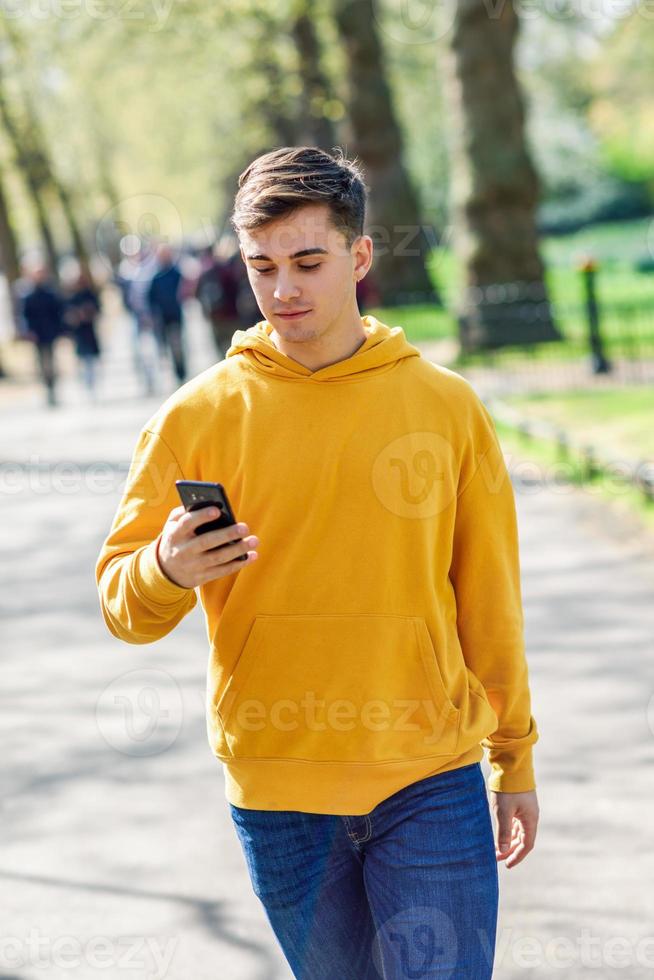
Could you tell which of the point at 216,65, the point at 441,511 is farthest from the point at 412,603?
the point at 216,65

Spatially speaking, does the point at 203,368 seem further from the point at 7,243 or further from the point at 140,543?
the point at 140,543

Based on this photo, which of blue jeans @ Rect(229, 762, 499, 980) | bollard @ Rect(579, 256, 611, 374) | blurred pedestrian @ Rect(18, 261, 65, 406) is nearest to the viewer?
blue jeans @ Rect(229, 762, 499, 980)

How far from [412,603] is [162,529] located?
0.46 metres

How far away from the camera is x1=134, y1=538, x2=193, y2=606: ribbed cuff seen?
7.95 ft

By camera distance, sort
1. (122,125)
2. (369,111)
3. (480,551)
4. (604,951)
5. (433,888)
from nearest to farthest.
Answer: (433,888), (480,551), (604,951), (369,111), (122,125)

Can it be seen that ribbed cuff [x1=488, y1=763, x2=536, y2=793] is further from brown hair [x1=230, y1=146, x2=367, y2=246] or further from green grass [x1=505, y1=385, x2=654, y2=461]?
green grass [x1=505, y1=385, x2=654, y2=461]

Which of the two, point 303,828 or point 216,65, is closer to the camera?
point 303,828

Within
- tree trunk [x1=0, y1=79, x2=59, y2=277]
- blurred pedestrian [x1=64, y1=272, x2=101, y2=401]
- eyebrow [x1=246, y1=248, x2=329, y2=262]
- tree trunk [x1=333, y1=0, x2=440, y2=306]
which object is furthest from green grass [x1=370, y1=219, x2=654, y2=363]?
eyebrow [x1=246, y1=248, x2=329, y2=262]

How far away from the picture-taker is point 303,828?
2.59 meters

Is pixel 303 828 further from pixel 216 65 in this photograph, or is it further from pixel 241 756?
pixel 216 65

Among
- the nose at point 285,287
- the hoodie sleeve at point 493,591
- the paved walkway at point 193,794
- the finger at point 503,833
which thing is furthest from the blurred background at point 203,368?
the nose at point 285,287

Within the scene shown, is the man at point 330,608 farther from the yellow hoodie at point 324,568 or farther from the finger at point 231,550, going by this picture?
the finger at point 231,550

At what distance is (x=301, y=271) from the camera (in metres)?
2.60

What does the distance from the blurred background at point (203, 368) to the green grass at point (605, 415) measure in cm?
6
